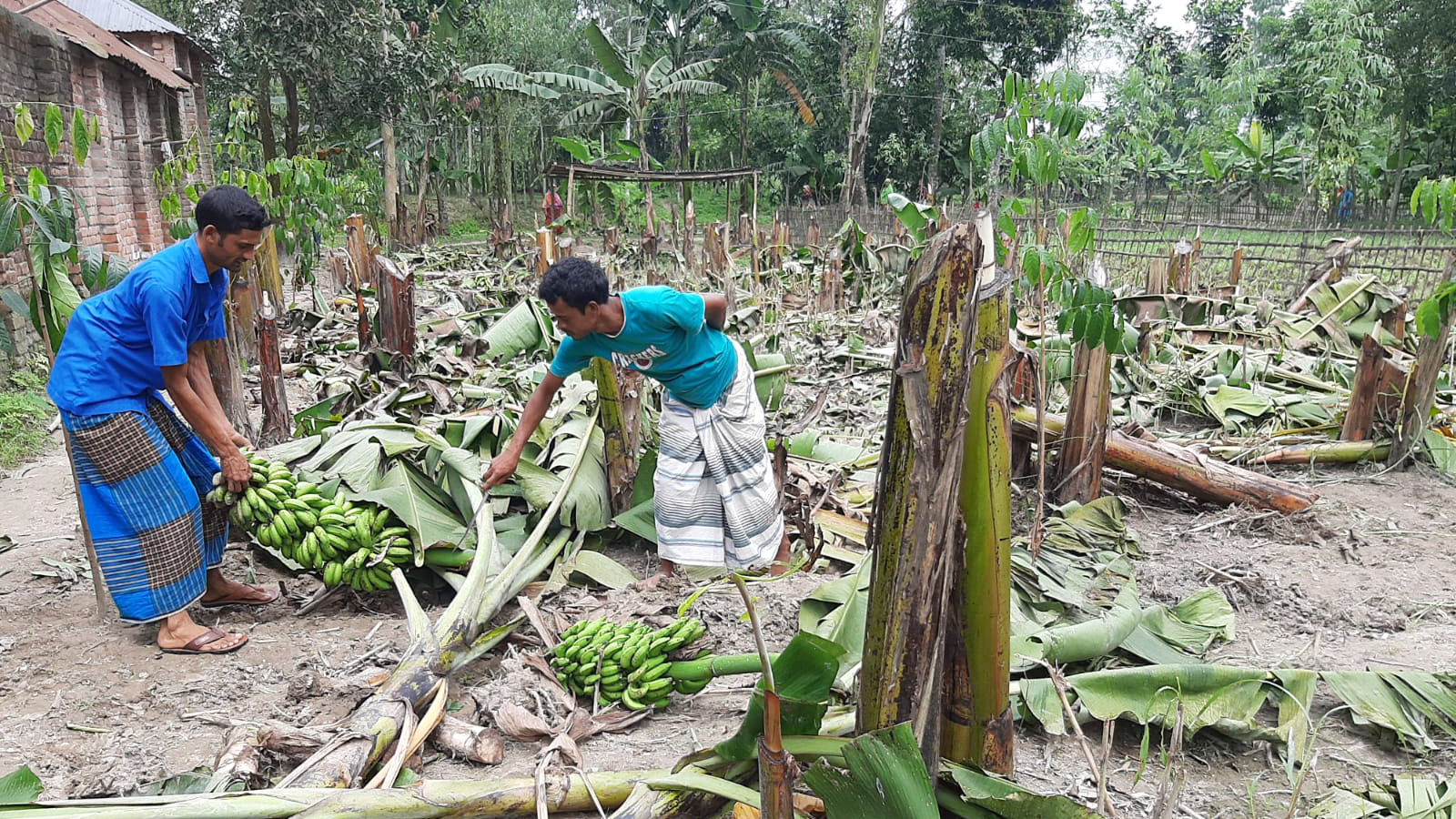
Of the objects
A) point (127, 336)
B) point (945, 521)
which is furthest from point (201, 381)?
point (945, 521)

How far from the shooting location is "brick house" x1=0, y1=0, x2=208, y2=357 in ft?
22.7

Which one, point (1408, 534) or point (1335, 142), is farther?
point (1335, 142)

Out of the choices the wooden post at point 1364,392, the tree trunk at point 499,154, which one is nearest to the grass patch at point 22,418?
the wooden post at point 1364,392

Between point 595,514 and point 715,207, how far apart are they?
27732mm

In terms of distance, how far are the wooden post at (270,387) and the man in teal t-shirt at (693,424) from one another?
1492 mm

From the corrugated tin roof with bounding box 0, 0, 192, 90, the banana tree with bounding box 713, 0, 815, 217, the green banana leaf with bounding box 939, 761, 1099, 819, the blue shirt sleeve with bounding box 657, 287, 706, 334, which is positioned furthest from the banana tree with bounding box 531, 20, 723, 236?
the green banana leaf with bounding box 939, 761, 1099, 819

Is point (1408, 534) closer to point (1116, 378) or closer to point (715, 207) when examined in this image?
point (1116, 378)

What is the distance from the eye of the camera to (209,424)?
8.91ft

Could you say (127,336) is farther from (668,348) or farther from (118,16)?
(118,16)

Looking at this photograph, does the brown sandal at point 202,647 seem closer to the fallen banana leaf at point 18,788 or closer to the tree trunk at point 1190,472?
the fallen banana leaf at point 18,788

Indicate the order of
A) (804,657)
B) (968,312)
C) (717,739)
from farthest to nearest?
1. (717,739)
2. (804,657)
3. (968,312)

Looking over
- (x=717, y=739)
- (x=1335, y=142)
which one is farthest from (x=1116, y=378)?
(x=1335, y=142)

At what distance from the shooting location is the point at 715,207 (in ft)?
99.5

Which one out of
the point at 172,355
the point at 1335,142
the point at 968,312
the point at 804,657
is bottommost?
the point at 804,657
